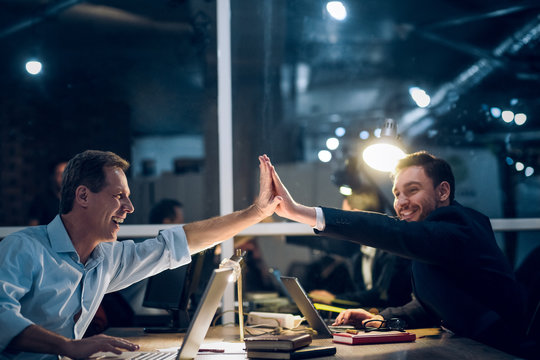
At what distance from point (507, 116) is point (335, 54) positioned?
4.92 feet

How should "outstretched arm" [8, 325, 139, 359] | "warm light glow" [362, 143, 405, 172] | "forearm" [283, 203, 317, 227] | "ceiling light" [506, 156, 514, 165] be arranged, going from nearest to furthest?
"outstretched arm" [8, 325, 139, 359] → "forearm" [283, 203, 317, 227] → "warm light glow" [362, 143, 405, 172] → "ceiling light" [506, 156, 514, 165]

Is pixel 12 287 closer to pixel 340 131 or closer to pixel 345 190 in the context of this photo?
pixel 345 190

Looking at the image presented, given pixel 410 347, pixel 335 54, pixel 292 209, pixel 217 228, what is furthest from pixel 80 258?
pixel 335 54

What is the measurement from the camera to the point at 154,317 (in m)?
3.53

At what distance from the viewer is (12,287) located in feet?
6.17

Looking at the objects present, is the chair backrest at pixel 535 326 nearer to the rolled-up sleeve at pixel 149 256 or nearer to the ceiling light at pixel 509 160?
the rolled-up sleeve at pixel 149 256

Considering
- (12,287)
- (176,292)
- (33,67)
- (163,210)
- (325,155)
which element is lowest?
(176,292)

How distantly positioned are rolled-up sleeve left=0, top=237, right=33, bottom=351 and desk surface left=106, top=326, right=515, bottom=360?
1.86 feet

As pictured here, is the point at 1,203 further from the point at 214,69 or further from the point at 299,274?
the point at 299,274

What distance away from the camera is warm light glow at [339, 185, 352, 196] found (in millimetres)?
3801

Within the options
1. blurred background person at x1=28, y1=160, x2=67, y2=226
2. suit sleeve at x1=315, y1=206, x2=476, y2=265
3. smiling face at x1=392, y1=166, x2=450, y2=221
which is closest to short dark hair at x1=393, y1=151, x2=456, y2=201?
smiling face at x1=392, y1=166, x2=450, y2=221

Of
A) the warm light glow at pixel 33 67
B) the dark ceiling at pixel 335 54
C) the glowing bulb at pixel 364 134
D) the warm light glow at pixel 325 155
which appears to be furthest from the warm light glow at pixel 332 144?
the warm light glow at pixel 33 67

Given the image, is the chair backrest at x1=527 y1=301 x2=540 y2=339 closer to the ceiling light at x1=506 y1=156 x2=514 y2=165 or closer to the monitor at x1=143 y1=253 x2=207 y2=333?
the monitor at x1=143 y1=253 x2=207 y2=333

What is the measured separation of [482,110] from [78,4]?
3291mm
